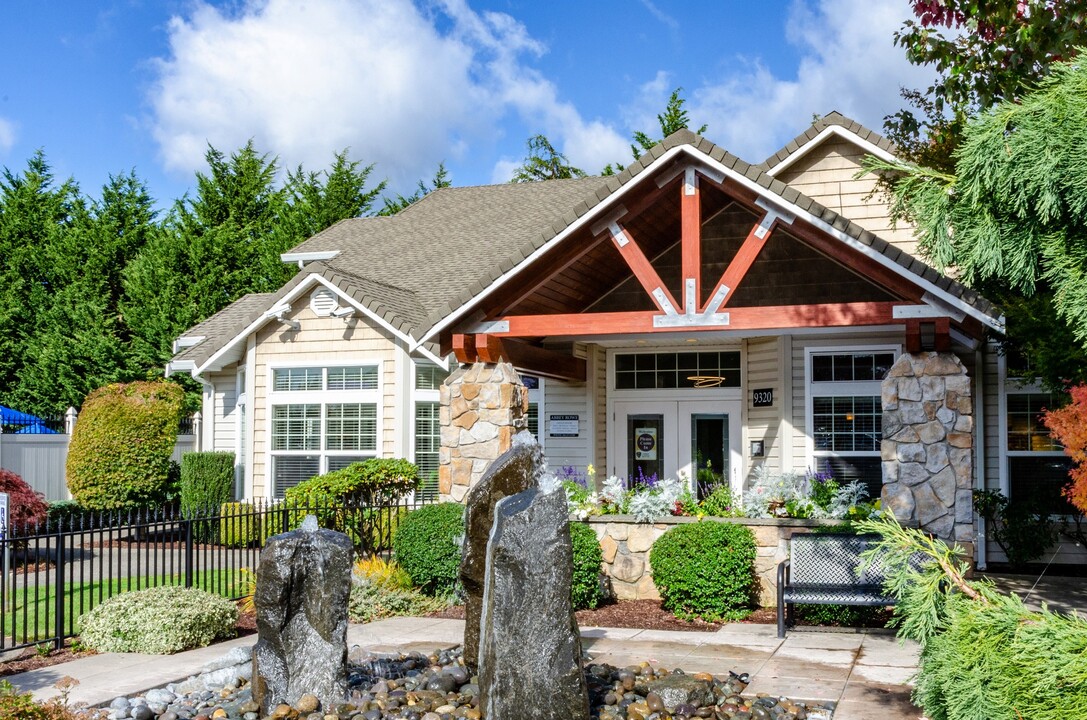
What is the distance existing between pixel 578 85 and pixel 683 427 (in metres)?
9.78

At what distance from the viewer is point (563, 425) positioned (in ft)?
49.8

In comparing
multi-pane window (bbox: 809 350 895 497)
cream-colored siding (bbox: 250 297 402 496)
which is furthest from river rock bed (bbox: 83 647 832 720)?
cream-colored siding (bbox: 250 297 402 496)

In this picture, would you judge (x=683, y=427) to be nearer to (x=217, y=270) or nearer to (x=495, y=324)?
(x=495, y=324)

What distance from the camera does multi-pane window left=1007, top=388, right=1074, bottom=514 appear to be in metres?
12.7

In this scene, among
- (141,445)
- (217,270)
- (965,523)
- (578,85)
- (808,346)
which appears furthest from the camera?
(217,270)

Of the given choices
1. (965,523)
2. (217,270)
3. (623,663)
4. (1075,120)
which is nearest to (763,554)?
(965,523)

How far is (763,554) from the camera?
10883mm

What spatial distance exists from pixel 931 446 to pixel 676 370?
5.24 m

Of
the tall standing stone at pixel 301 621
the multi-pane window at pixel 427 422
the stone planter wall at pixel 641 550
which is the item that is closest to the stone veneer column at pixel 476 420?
the stone planter wall at pixel 641 550

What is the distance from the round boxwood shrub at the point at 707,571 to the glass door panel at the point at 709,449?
410 centimetres

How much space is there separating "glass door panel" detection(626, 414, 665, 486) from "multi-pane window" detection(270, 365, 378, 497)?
4.10 m

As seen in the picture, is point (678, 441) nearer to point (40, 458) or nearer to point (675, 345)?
point (675, 345)

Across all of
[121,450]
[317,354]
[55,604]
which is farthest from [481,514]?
[121,450]

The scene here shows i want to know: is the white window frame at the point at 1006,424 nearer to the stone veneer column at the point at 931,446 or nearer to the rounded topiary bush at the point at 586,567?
the stone veneer column at the point at 931,446
